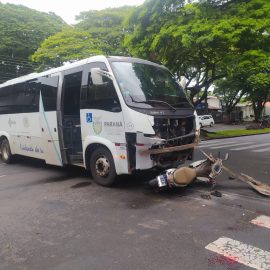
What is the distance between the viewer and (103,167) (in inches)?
298

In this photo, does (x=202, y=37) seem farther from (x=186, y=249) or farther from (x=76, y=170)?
(x=186, y=249)

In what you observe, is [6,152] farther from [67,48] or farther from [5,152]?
[67,48]

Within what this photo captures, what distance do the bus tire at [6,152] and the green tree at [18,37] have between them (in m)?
19.7

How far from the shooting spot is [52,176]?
9.19 m

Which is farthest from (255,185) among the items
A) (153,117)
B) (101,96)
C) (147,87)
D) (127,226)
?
(101,96)

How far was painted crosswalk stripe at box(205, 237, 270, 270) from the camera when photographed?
390cm

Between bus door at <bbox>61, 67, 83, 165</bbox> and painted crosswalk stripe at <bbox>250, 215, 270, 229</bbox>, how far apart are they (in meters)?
4.42

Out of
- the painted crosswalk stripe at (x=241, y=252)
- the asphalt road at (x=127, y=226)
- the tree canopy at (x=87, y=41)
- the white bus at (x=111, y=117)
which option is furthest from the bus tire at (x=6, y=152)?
the tree canopy at (x=87, y=41)

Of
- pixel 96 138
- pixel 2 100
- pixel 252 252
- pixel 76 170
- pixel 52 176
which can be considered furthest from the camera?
pixel 2 100

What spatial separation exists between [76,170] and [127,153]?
3.33m

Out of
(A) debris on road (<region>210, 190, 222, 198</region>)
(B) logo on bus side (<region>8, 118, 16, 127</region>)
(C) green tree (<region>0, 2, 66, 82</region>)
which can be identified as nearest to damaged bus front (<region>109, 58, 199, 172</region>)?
(A) debris on road (<region>210, 190, 222, 198</region>)

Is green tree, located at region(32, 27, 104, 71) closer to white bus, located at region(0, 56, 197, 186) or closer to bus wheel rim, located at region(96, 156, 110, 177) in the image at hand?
white bus, located at region(0, 56, 197, 186)

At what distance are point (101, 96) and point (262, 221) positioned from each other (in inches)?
160

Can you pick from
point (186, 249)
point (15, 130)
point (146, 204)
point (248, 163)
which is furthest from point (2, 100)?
point (186, 249)
